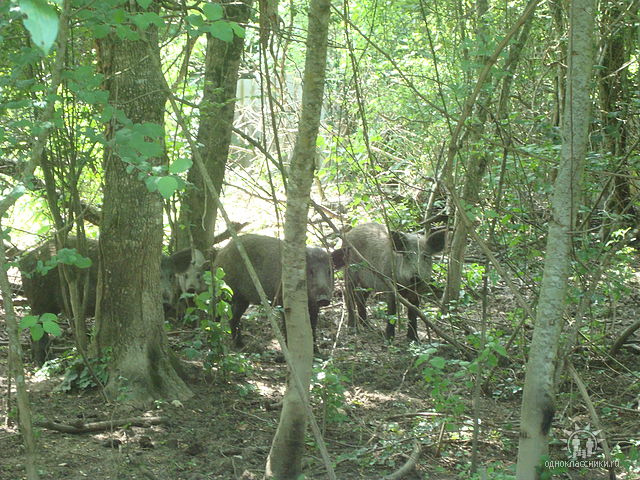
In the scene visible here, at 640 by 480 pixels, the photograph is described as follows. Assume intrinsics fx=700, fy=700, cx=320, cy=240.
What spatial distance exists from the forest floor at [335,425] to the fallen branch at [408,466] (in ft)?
0.20

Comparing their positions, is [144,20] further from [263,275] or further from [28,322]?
[263,275]

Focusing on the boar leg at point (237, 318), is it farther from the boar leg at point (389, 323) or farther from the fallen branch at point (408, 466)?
the fallen branch at point (408, 466)

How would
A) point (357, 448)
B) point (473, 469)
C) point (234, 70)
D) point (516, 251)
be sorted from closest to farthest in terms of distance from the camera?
1. point (473, 469)
2. point (357, 448)
3. point (516, 251)
4. point (234, 70)

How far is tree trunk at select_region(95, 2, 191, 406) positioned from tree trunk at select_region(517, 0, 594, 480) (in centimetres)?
327

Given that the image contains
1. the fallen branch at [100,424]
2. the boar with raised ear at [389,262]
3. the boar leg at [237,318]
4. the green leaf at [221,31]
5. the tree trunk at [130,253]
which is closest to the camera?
the green leaf at [221,31]

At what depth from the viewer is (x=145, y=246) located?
575 cm

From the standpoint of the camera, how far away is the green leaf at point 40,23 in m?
1.44

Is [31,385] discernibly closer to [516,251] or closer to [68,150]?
[68,150]

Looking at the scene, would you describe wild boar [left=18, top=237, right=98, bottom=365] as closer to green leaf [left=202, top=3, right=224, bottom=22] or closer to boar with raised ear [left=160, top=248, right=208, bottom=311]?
boar with raised ear [left=160, top=248, right=208, bottom=311]

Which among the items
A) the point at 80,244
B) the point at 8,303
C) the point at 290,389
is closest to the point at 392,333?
the point at 80,244

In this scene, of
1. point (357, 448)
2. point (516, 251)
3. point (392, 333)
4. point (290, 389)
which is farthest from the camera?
point (392, 333)

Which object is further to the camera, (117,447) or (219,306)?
(219,306)

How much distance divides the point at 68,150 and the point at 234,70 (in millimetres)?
3043

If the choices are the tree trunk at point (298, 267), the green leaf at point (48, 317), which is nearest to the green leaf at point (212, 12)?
the tree trunk at point (298, 267)
